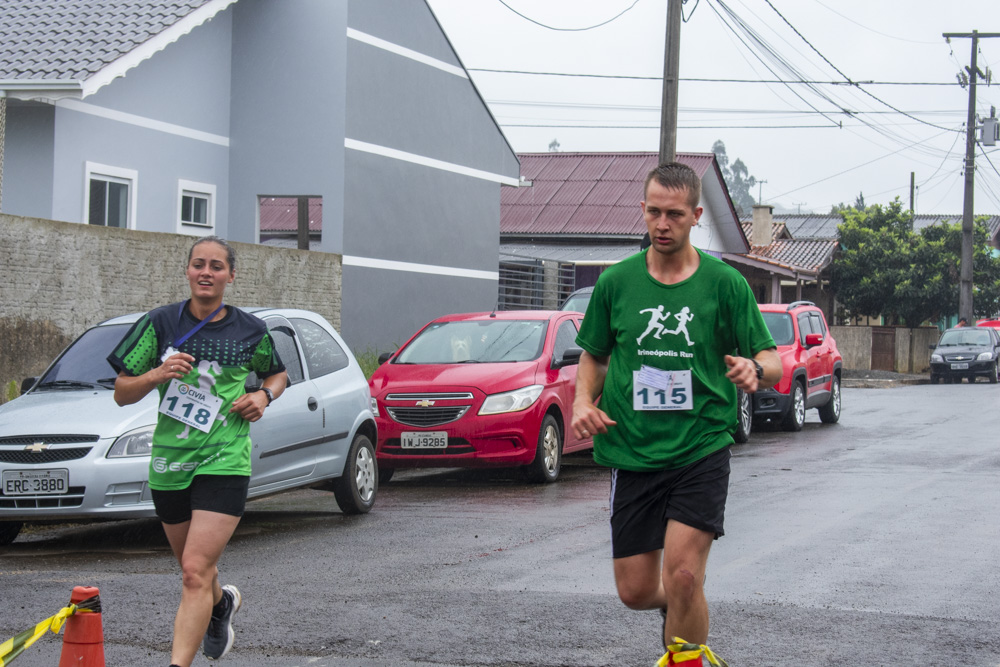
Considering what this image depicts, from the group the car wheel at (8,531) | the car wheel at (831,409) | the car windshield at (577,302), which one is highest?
the car windshield at (577,302)

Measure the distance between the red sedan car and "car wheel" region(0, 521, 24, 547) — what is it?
3.85 metres

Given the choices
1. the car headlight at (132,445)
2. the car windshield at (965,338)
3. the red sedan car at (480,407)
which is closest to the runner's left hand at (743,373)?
the car headlight at (132,445)

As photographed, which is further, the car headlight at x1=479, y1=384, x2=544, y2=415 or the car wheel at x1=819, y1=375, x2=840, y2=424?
the car wheel at x1=819, y1=375, x2=840, y2=424

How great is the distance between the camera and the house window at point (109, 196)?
1816 cm

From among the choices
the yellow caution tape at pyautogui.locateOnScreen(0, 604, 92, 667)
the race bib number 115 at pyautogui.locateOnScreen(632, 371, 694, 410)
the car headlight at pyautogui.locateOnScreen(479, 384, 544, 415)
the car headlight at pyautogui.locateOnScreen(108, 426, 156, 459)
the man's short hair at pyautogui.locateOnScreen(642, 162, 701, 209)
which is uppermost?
the man's short hair at pyautogui.locateOnScreen(642, 162, 701, 209)

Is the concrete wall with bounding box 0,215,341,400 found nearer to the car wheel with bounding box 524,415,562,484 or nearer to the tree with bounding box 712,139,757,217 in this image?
the car wheel with bounding box 524,415,562,484

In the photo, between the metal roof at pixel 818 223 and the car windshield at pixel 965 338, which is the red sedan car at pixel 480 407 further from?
the metal roof at pixel 818 223

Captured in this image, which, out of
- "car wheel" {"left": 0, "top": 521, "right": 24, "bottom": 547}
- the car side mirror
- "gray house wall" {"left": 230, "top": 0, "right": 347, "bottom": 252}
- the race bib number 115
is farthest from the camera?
"gray house wall" {"left": 230, "top": 0, "right": 347, "bottom": 252}

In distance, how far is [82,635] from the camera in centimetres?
426

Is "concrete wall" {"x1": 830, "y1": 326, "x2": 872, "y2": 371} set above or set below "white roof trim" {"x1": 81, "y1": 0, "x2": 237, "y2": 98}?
below

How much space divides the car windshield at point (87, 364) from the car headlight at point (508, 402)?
11.6ft

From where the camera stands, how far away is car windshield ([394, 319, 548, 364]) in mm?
13008

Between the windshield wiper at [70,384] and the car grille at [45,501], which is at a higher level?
the windshield wiper at [70,384]

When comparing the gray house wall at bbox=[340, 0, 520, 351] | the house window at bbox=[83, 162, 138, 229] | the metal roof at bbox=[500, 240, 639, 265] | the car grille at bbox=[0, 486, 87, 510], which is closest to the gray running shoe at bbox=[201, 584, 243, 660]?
the car grille at bbox=[0, 486, 87, 510]
